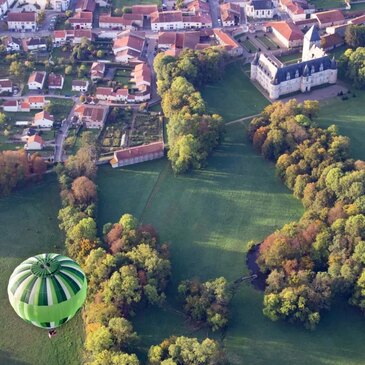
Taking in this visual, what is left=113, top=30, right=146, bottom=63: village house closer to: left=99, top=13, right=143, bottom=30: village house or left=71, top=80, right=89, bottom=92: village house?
left=99, top=13, right=143, bottom=30: village house

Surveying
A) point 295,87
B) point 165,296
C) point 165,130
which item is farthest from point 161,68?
point 165,296

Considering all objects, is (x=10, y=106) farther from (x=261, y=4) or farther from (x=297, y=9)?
(x=297, y=9)

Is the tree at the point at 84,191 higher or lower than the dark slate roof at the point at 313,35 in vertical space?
lower

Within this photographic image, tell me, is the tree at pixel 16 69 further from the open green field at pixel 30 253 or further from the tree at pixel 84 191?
the tree at pixel 84 191

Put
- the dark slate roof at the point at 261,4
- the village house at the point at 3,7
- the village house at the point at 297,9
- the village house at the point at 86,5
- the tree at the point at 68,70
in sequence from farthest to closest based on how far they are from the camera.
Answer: the village house at the point at 86,5
the village house at the point at 3,7
the dark slate roof at the point at 261,4
the village house at the point at 297,9
the tree at the point at 68,70

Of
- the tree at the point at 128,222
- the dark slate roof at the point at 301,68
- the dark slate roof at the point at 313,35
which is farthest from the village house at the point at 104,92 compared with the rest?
the dark slate roof at the point at 313,35

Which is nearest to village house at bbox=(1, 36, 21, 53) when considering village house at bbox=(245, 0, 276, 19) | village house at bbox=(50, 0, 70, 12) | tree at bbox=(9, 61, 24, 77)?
tree at bbox=(9, 61, 24, 77)

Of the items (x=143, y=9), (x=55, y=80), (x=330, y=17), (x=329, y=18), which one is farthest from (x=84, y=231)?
(x=330, y=17)
